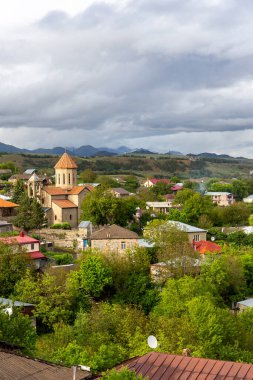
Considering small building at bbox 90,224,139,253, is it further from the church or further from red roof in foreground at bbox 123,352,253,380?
red roof in foreground at bbox 123,352,253,380

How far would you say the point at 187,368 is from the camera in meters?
13.8

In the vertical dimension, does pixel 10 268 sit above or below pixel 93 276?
above

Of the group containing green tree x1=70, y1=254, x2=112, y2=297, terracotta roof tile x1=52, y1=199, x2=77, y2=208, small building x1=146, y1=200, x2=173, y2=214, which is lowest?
green tree x1=70, y1=254, x2=112, y2=297

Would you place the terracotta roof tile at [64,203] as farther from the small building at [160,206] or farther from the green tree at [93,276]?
the green tree at [93,276]

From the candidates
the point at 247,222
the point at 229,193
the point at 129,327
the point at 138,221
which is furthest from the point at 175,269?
the point at 229,193

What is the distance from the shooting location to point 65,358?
19.7 meters

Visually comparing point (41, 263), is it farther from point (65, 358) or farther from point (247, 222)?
point (247, 222)

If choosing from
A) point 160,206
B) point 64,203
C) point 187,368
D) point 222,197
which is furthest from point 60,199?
point 222,197

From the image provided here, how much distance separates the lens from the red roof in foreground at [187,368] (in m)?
13.3

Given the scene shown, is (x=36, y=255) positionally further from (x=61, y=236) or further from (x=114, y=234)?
(x=61, y=236)

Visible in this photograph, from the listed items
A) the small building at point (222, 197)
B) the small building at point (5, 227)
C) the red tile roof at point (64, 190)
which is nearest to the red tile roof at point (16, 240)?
the small building at point (5, 227)

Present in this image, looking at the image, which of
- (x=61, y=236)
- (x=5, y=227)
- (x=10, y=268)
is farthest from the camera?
(x=61, y=236)

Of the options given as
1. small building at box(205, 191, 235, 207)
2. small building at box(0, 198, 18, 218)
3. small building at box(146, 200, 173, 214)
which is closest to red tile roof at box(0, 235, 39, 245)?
small building at box(0, 198, 18, 218)

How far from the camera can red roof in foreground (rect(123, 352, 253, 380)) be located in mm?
13311
